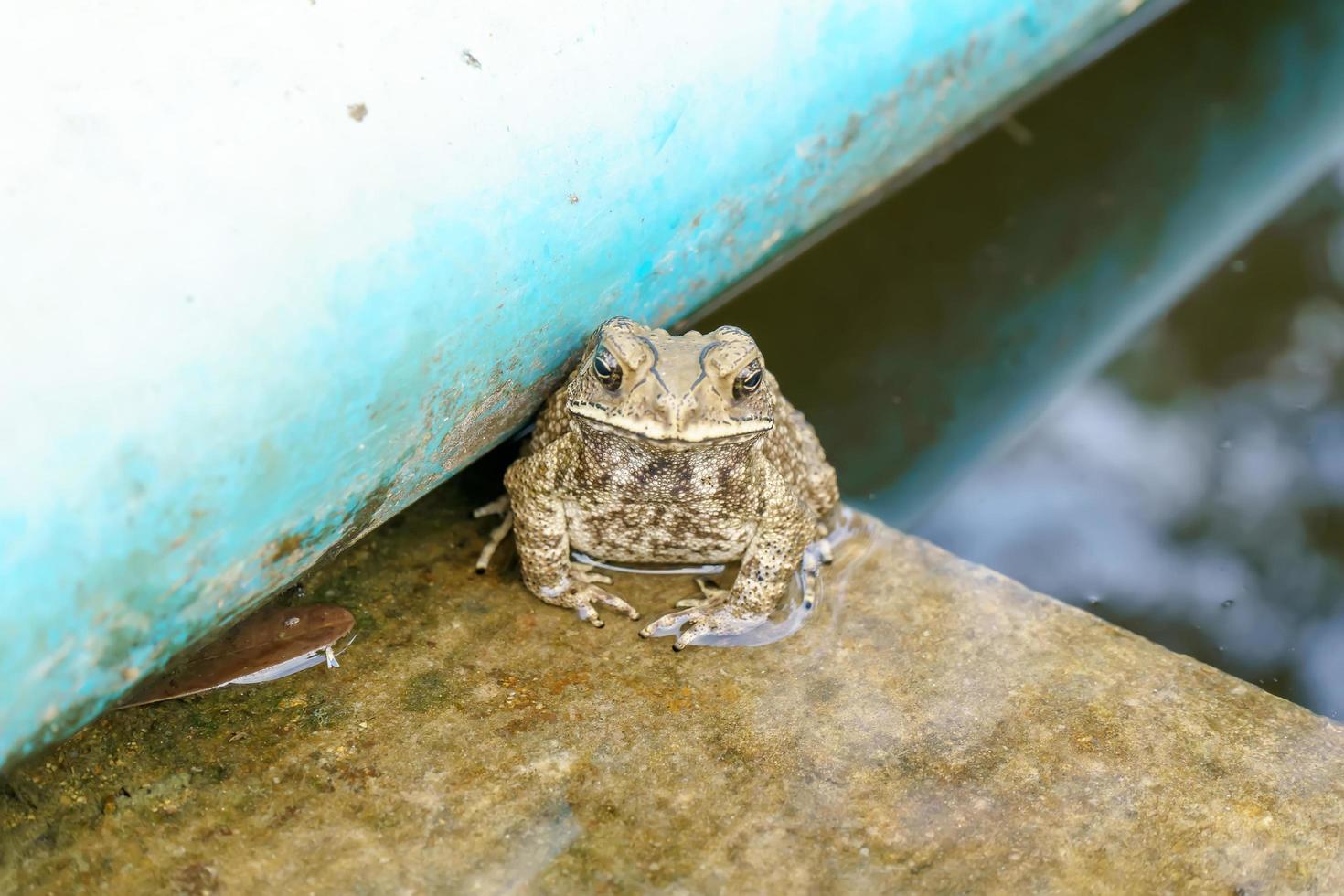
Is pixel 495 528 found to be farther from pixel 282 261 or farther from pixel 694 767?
pixel 282 261

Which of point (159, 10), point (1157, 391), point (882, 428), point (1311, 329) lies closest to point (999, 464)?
point (882, 428)

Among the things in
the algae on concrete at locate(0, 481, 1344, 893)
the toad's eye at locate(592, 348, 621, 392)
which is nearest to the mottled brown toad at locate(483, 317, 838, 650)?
the toad's eye at locate(592, 348, 621, 392)

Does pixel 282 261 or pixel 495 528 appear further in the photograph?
pixel 495 528

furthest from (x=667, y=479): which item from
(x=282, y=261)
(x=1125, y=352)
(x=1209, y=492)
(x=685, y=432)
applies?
(x=1125, y=352)

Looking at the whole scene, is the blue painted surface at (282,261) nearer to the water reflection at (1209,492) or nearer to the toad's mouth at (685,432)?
the toad's mouth at (685,432)

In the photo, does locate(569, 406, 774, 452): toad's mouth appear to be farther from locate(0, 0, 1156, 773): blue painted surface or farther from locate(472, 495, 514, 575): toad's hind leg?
locate(472, 495, 514, 575): toad's hind leg

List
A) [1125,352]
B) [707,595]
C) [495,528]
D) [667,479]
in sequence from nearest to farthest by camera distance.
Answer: [667,479] → [707,595] → [495,528] → [1125,352]

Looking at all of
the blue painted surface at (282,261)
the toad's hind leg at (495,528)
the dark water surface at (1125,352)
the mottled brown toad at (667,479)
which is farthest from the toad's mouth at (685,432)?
the dark water surface at (1125,352)
